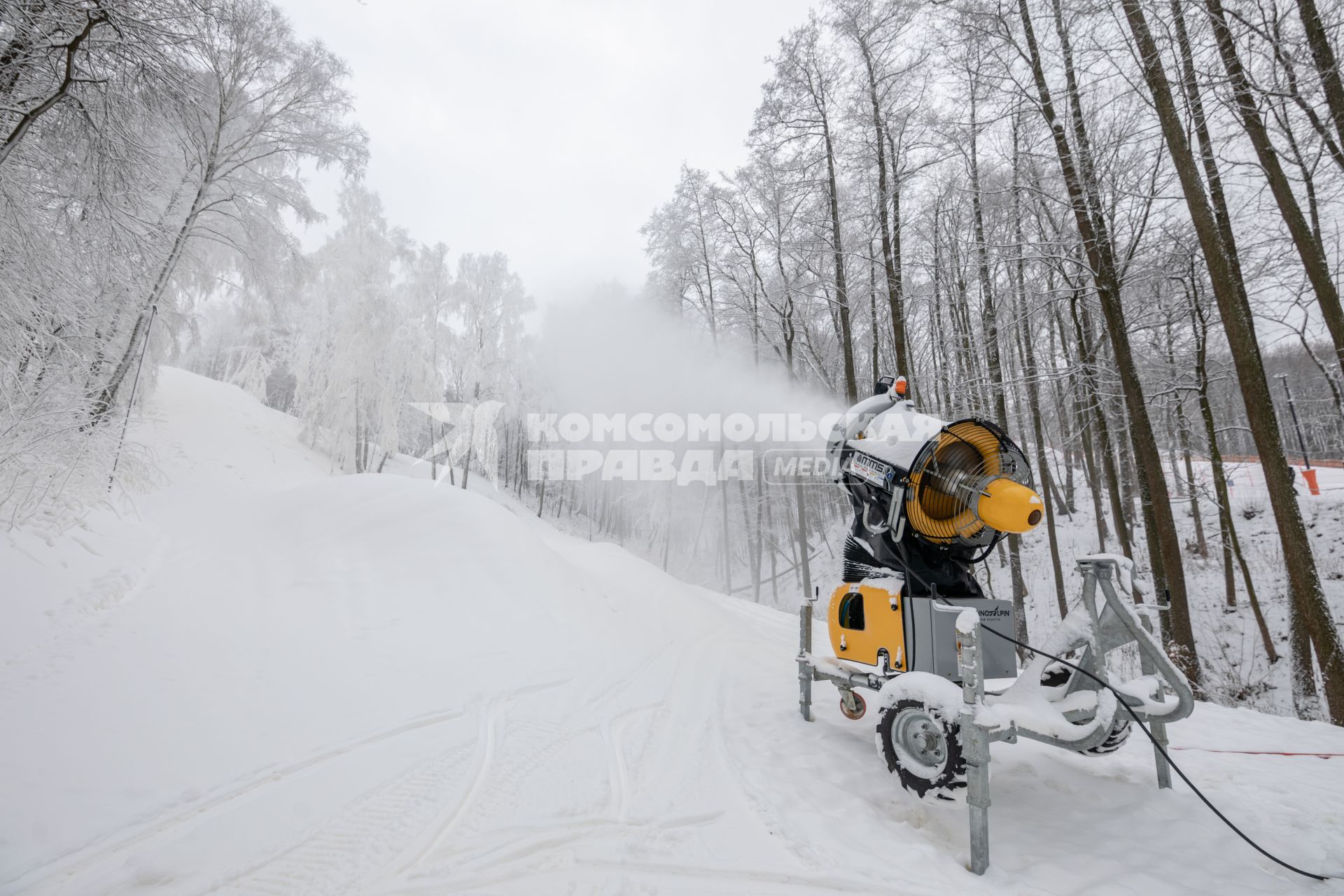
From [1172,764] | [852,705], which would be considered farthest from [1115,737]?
[852,705]

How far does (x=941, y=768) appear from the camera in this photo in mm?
3045

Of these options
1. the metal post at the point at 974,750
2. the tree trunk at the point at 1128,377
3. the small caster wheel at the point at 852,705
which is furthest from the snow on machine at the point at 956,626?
the tree trunk at the point at 1128,377

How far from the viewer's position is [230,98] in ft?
32.4

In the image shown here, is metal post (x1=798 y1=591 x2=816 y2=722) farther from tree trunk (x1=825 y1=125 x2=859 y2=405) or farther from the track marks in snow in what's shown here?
tree trunk (x1=825 y1=125 x2=859 y2=405)

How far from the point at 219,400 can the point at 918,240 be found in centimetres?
2596

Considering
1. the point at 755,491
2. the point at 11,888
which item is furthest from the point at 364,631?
the point at 755,491

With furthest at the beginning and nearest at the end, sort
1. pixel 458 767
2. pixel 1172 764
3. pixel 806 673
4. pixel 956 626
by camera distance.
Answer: pixel 806 673 → pixel 458 767 → pixel 956 626 → pixel 1172 764

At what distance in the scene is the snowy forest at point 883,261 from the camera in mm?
5004

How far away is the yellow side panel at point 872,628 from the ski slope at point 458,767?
0.75 metres

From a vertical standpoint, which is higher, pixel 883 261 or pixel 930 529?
pixel 883 261

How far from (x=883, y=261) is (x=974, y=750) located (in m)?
9.23

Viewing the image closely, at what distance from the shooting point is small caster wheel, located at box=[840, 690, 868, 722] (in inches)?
181

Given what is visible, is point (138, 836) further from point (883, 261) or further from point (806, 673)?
point (883, 261)

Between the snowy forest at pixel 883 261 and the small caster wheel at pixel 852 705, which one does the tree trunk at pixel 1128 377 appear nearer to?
the snowy forest at pixel 883 261
